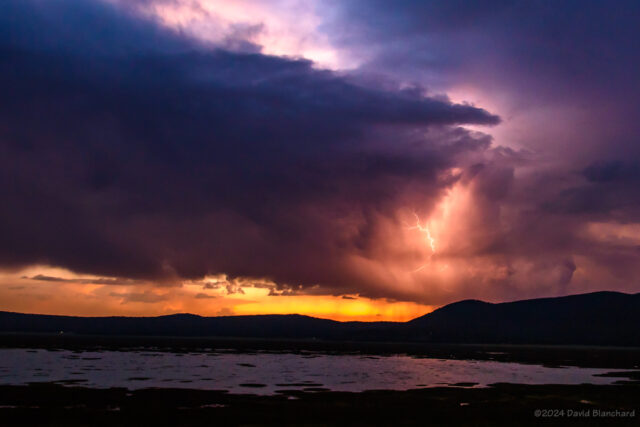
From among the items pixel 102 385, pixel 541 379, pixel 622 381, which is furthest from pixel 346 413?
Answer: pixel 622 381

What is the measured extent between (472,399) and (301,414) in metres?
18.6

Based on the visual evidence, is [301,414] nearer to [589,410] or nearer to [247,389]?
[247,389]

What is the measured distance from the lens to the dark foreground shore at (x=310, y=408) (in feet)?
131

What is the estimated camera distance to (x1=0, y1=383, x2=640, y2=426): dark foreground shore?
131 ft

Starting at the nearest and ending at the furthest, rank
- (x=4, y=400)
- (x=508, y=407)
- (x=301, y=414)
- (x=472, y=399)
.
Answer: (x=301, y=414), (x=4, y=400), (x=508, y=407), (x=472, y=399)

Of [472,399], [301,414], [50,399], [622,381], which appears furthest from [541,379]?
[50,399]

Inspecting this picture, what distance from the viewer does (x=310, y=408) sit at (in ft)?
151

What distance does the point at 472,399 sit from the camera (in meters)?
53.9

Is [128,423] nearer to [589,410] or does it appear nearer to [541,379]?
[589,410]

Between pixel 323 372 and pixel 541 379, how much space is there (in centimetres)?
2837

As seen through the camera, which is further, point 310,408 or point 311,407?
point 311,407

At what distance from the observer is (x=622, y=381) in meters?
75.3

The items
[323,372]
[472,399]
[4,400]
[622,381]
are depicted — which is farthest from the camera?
[323,372]

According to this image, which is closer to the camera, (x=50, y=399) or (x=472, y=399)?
(x=50, y=399)
